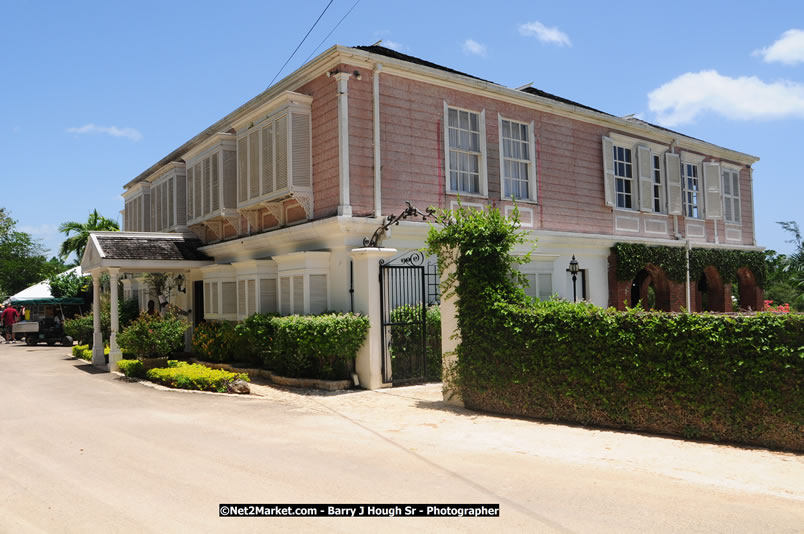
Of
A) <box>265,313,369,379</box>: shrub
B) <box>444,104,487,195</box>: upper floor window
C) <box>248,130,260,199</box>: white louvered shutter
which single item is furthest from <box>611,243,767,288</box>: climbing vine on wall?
<box>248,130,260,199</box>: white louvered shutter

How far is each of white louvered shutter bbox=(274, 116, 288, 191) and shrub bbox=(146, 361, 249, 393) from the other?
4282 millimetres

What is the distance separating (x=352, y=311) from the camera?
1291 cm

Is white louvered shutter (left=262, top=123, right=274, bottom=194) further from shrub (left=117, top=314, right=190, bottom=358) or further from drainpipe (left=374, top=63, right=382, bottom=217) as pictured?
shrub (left=117, top=314, right=190, bottom=358)

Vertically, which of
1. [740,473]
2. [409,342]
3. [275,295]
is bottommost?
[740,473]

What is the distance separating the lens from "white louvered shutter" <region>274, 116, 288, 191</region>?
14.1m

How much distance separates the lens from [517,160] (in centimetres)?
1650

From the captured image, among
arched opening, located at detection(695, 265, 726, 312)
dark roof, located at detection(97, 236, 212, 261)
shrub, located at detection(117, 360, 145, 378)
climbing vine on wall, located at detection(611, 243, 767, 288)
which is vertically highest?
dark roof, located at detection(97, 236, 212, 261)

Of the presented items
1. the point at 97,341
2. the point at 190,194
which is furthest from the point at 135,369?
the point at 190,194

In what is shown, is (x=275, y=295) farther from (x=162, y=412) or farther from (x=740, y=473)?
(x=740, y=473)

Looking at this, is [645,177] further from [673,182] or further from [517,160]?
[517,160]

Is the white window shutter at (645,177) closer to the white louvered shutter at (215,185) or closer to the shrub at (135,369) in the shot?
the white louvered shutter at (215,185)

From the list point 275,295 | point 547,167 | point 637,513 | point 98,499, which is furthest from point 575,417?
point 547,167

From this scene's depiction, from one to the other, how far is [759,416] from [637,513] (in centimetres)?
295

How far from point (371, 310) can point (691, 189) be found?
46.9ft
